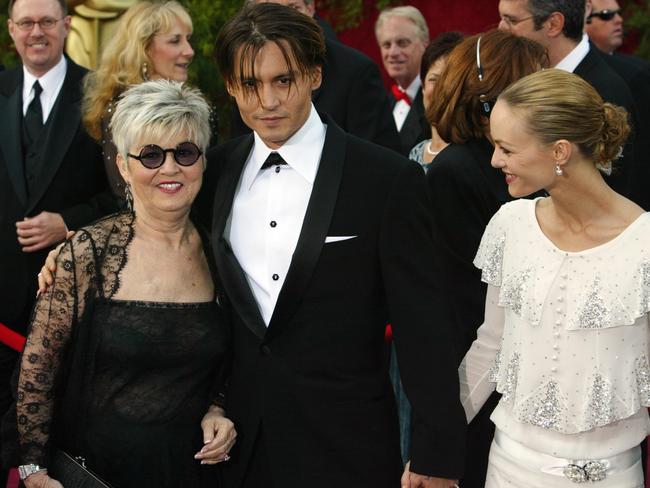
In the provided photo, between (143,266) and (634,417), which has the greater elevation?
(143,266)

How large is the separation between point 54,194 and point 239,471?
6.72ft

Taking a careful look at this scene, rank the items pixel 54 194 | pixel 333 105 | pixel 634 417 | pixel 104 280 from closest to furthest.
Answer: pixel 634 417 < pixel 104 280 < pixel 54 194 < pixel 333 105

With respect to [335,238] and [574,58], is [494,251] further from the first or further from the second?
[574,58]

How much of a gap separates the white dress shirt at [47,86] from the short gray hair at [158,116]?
5.63ft

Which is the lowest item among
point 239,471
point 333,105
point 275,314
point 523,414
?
point 239,471

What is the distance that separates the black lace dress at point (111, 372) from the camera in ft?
10.1

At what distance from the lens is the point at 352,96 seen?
5059mm

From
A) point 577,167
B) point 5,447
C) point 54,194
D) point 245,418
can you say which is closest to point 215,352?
point 245,418

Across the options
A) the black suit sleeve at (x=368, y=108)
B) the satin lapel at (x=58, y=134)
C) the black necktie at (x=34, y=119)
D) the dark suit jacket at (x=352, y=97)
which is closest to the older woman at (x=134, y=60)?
the satin lapel at (x=58, y=134)

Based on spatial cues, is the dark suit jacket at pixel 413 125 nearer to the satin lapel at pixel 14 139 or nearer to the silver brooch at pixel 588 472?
the satin lapel at pixel 14 139

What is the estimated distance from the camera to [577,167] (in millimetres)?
2916

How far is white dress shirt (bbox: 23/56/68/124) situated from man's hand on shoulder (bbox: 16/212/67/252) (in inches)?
19.9

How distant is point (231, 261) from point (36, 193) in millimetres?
1942

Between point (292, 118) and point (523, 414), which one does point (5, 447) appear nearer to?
point (292, 118)
